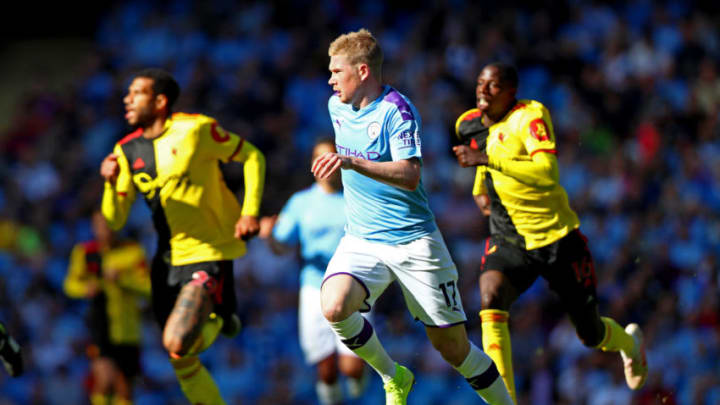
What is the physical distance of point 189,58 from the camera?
53.9 feet

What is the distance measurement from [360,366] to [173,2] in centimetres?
982

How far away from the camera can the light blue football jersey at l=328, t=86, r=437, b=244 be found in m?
6.41

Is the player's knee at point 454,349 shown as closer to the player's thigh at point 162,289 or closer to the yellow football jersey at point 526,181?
the yellow football jersey at point 526,181

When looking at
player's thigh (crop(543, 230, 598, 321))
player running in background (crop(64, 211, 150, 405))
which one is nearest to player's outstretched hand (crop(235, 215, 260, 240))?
player's thigh (crop(543, 230, 598, 321))

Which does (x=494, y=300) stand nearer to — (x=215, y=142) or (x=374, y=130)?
(x=374, y=130)

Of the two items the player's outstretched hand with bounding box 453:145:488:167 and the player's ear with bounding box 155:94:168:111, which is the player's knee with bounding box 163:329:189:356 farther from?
the player's outstretched hand with bounding box 453:145:488:167

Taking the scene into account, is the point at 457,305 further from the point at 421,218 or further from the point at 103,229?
the point at 103,229

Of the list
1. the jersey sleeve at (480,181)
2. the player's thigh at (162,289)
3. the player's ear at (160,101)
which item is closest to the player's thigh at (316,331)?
the player's thigh at (162,289)

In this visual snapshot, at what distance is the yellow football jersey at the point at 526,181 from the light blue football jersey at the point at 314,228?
95.7 inches

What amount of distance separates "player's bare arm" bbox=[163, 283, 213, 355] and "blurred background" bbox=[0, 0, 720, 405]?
5.15 m

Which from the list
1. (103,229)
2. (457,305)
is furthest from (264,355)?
(457,305)

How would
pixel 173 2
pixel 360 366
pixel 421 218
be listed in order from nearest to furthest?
pixel 421 218 < pixel 360 366 < pixel 173 2

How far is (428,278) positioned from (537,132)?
5.07 feet

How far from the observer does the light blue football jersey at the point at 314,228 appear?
9.98m
